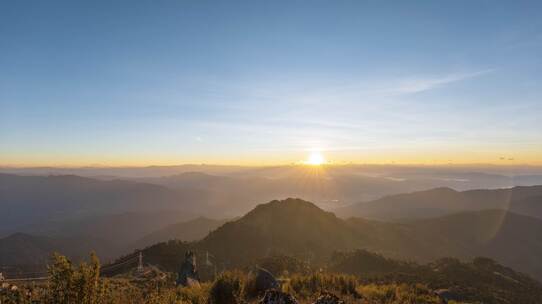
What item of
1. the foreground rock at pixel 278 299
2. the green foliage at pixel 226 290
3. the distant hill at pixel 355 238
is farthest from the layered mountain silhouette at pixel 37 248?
the foreground rock at pixel 278 299

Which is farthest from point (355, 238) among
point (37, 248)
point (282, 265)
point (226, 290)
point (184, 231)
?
point (37, 248)

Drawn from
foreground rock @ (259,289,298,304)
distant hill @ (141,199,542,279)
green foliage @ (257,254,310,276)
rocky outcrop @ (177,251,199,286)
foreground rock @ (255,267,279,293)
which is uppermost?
foreground rock @ (259,289,298,304)

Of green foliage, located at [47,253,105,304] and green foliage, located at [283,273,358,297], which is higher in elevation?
green foliage, located at [47,253,105,304]

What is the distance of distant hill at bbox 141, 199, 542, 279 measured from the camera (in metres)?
52.8

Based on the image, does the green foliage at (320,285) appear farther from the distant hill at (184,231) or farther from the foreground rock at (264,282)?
the distant hill at (184,231)

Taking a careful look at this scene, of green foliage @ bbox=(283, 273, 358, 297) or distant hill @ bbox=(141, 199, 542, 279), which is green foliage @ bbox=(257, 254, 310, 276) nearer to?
distant hill @ bbox=(141, 199, 542, 279)

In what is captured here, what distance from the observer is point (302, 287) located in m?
12.6

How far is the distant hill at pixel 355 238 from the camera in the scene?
52.8 m

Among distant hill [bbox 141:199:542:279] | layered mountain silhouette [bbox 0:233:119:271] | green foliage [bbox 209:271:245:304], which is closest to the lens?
green foliage [bbox 209:271:245:304]

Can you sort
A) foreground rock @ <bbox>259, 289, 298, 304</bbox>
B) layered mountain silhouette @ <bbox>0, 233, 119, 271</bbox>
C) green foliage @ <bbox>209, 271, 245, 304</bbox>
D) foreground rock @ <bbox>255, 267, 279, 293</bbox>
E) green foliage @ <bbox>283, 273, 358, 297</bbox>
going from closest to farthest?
foreground rock @ <bbox>259, 289, 298, 304</bbox>, green foliage @ <bbox>209, 271, 245, 304</bbox>, foreground rock @ <bbox>255, 267, 279, 293</bbox>, green foliage @ <bbox>283, 273, 358, 297</bbox>, layered mountain silhouette @ <bbox>0, 233, 119, 271</bbox>

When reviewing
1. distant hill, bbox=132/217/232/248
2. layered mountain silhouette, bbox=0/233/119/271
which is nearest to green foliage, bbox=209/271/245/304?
layered mountain silhouette, bbox=0/233/119/271

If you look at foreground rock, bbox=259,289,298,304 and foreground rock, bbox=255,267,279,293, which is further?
foreground rock, bbox=255,267,279,293

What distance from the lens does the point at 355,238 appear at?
233 feet

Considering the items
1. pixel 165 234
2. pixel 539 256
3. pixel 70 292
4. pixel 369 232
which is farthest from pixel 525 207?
pixel 70 292
